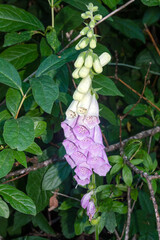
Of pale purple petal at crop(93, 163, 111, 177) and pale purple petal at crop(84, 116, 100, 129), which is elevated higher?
pale purple petal at crop(84, 116, 100, 129)

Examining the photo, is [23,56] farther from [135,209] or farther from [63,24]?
[135,209]

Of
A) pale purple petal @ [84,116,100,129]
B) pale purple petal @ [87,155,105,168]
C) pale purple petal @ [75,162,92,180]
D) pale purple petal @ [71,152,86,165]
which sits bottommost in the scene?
pale purple petal @ [75,162,92,180]

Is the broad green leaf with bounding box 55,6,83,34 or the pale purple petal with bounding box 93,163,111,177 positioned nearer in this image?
the pale purple petal with bounding box 93,163,111,177

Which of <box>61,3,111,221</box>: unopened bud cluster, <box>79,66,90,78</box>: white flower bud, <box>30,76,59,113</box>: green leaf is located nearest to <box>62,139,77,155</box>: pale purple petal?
<box>61,3,111,221</box>: unopened bud cluster

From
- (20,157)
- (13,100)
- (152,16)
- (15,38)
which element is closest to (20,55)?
(15,38)

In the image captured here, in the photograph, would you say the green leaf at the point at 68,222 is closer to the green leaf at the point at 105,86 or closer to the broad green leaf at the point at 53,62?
the green leaf at the point at 105,86

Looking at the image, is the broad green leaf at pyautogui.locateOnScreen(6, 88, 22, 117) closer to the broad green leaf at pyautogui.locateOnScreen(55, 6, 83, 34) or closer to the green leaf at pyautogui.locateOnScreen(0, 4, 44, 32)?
the green leaf at pyautogui.locateOnScreen(0, 4, 44, 32)

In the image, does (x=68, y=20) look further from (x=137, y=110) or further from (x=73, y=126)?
(x=73, y=126)
